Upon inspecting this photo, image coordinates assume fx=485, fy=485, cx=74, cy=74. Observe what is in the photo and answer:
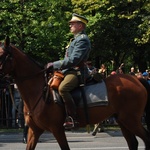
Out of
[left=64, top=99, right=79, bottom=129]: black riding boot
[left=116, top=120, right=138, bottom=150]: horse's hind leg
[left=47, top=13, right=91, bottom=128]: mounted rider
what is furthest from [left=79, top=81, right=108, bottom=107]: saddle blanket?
[left=116, top=120, right=138, bottom=150]: horse's hind leg

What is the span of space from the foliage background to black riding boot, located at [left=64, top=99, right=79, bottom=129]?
16.1 m

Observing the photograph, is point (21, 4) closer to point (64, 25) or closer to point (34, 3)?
point (34, 3)

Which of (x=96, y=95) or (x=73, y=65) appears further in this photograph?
(x=96, y=95)

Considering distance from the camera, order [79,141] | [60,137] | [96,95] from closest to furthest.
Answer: [60,137], [96,95], [79,141]

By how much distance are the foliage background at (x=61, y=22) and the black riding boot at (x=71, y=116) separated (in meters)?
16.1

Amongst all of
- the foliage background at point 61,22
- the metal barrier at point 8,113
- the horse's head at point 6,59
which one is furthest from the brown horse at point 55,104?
the foliage background at point 61,22

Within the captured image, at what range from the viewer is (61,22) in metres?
24.8

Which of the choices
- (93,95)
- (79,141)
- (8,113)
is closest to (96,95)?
(93,95)

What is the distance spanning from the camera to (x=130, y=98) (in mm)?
8961

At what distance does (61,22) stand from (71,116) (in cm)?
1673

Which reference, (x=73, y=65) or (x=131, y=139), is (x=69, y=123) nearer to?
(x=73, y=65)

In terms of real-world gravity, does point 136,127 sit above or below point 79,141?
above


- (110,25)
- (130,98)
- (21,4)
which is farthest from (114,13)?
(130,98)

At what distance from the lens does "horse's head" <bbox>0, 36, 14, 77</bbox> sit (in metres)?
8.29
